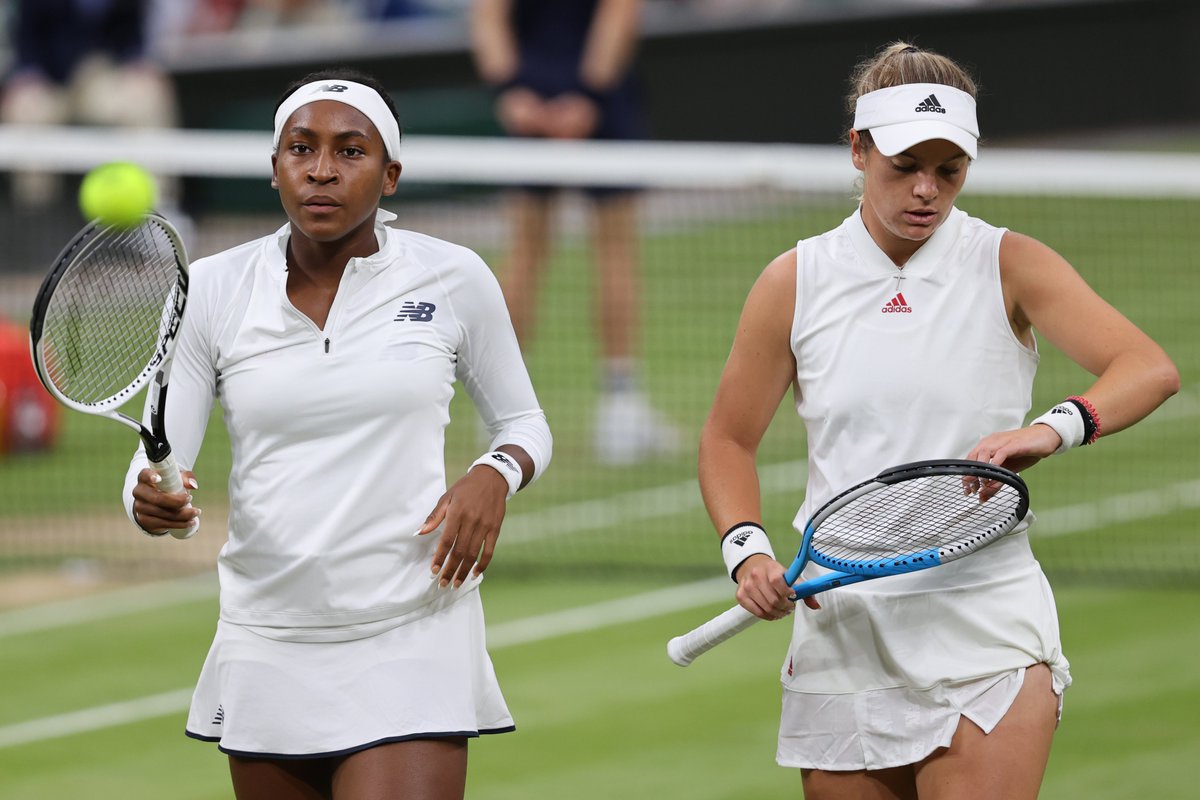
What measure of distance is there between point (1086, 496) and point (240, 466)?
262 inches

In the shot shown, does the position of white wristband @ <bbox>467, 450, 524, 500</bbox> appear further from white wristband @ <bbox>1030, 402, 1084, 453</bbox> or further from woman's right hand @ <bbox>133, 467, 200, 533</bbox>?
white wristband @ <bbox>1030, 402, 1084, 453</bbox>

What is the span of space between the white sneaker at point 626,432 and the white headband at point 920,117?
6.48 metres

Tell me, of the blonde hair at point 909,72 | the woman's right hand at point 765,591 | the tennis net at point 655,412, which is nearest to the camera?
the woman's right hand at point 765,591

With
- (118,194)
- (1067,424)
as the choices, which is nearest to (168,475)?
(118,194)

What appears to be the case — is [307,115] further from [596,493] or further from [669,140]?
[669,140]

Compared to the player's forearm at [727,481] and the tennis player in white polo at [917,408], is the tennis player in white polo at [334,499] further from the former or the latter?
the tennis player in white polo at [917,408]

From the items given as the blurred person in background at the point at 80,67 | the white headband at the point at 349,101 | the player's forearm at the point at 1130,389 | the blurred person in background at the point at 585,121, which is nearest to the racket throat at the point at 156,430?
the white headband at the point at 349,101

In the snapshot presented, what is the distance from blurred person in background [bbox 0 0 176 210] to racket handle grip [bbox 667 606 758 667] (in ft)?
43.0

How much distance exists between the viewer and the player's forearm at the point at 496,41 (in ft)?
35.2

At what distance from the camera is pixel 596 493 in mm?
10258

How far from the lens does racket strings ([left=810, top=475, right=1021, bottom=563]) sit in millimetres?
4000

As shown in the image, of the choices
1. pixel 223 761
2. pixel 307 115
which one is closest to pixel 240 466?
pixel 307 115

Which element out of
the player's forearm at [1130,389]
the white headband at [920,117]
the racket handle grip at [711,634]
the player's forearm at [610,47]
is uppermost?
the player's forearm at [610,47]

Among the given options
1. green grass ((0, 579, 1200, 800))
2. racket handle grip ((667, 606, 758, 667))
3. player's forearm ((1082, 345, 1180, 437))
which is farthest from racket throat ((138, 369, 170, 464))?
green grass ((0, 579, 1200, 800))
